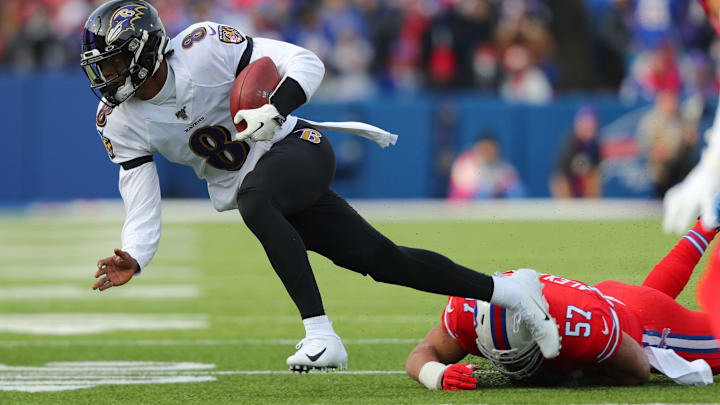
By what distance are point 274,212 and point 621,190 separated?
34.9 feet

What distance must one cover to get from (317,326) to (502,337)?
0.60 meters

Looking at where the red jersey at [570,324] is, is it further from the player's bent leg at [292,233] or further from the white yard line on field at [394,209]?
the white yard line on field at [394,209]

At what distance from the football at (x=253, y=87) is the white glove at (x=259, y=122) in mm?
79

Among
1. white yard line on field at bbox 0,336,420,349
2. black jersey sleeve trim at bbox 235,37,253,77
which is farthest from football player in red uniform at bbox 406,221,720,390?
white yard line on field at bbox 0,336,420,349

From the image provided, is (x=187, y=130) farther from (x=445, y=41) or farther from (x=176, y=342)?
(x=445, y=41)

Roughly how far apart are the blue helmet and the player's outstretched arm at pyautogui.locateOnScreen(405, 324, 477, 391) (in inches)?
53.6

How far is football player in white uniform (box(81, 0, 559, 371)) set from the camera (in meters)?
3.85

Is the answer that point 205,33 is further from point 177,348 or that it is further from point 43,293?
point 43,293

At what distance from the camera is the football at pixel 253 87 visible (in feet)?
13.1

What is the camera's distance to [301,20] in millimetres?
15258

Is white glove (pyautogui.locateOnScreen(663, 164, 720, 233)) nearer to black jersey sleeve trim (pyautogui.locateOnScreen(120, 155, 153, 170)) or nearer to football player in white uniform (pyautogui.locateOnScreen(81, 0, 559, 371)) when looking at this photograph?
football player in white uniform (pyautogui.locateOnScreen(81, 0, 559, 371))

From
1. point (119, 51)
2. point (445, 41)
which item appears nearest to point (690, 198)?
point (119, 51)

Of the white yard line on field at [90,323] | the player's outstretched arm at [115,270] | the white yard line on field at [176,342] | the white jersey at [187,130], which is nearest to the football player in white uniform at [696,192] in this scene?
the white jersey at [187,130]

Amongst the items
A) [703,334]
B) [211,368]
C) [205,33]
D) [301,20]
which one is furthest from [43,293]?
[301,20]
